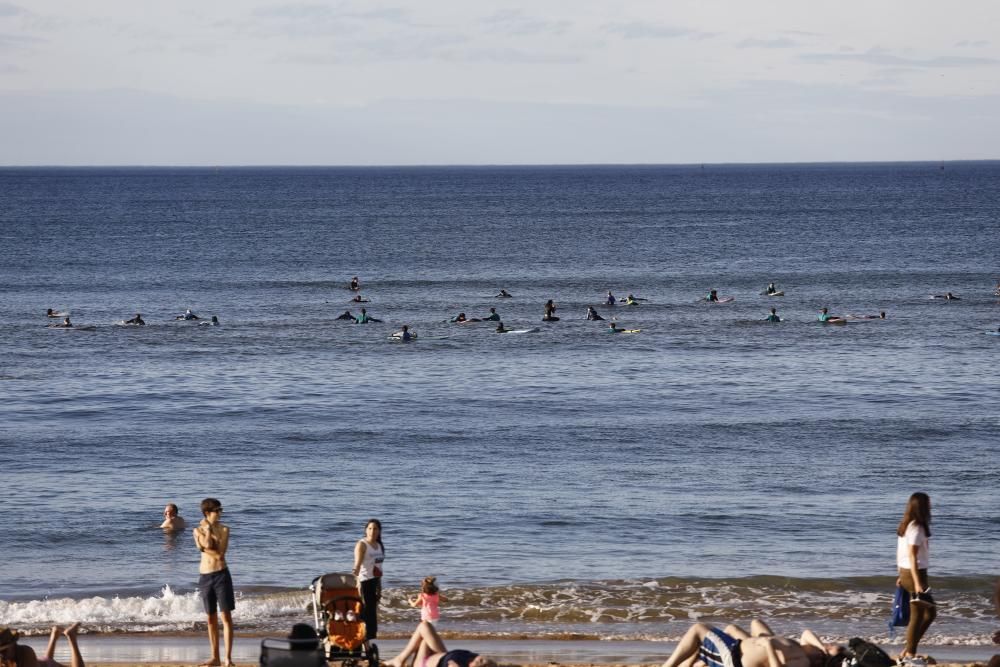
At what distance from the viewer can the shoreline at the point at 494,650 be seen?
1459 cm

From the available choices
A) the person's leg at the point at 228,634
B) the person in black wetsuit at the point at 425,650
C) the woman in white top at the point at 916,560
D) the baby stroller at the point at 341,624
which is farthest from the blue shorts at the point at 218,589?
the woman in white top at the point at 916,560

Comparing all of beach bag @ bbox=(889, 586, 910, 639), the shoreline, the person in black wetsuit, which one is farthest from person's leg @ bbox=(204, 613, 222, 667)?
beach bag @ bbox=(889, 586, 910, 639)

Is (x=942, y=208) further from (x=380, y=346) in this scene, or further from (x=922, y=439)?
(x=922, y=439)

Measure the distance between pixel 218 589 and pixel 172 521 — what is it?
9713 mm

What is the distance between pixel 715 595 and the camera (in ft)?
60.6

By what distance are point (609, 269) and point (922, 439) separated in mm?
54257

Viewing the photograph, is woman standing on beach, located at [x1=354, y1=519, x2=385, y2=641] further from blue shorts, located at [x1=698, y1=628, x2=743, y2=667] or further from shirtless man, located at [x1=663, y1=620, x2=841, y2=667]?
blue shorts, located at [x1=698, y1=628, x2=743, y2=667]

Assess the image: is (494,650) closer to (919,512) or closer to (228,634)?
(228,634)

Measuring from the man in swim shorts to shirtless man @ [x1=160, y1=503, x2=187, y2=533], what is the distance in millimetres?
12593

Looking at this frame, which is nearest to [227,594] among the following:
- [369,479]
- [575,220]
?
[369,479]

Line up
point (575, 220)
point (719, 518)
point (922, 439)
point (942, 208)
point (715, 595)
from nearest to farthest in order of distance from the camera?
point (715, 595)
point (719, 518)
point (922, 439)
point (575, 220)
point (942, 208)

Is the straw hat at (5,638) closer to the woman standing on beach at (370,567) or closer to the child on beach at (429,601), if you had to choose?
the woman standing on beach at (370,567)

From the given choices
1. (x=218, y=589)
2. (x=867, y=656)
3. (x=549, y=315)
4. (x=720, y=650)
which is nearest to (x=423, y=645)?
(x=218, y=589)

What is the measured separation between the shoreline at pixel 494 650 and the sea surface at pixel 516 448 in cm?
65
